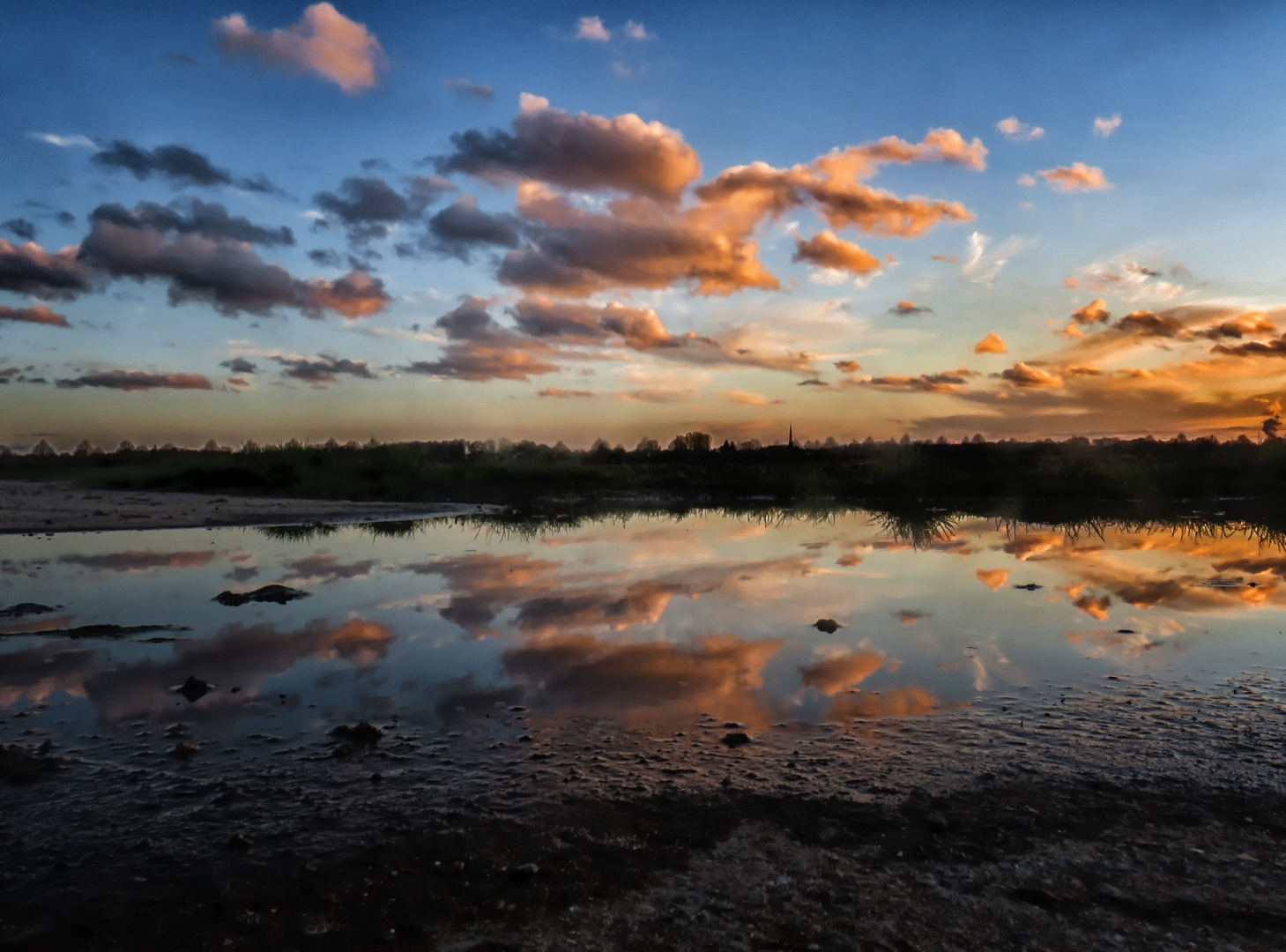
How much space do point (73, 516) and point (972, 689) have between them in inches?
1105

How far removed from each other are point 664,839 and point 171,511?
2823 cm

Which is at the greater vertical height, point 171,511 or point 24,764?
point 171,511

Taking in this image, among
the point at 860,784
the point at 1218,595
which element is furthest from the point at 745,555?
the point at 860,784

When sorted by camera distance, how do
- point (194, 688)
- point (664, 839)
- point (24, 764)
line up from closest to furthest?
point (664, 839) < point (24, 764) < point (194, 688)

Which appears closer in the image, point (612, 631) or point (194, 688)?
point (194, 688)

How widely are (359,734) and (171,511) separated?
25642mm

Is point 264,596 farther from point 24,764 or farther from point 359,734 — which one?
point 359,734

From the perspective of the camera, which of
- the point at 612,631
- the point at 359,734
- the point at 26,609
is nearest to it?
the point at 359,734

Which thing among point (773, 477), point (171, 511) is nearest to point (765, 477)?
point (773, 477)

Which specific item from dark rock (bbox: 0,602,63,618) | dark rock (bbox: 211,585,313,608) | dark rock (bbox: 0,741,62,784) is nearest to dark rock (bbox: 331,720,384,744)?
dark rock (bbox: 0,741,62,784)

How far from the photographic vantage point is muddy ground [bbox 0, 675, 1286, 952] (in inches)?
140

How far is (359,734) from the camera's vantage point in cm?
587

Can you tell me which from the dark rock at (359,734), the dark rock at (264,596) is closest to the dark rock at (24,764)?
the dark rock at (359,734)

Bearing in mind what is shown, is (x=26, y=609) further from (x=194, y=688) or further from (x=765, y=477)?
(x=765, y=477)
